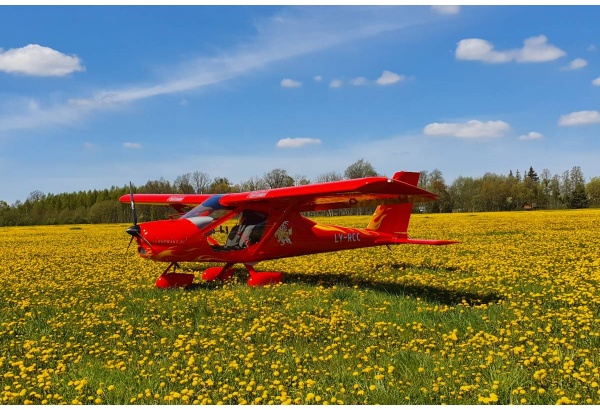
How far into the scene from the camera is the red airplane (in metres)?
10.6

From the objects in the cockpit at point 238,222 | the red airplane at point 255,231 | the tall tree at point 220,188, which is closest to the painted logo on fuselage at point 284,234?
the red airplane at point 255,231

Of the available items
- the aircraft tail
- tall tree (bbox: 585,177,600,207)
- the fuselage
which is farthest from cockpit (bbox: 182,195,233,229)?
tall tree (bbox: 585,177,600,207)

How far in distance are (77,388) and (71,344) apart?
2173 mm

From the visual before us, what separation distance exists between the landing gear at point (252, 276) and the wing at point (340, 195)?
1713 mm

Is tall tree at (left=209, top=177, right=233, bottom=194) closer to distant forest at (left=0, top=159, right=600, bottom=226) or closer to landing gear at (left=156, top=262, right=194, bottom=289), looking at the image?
distant forest at (left=0, top=159, right=600, bottom=226)

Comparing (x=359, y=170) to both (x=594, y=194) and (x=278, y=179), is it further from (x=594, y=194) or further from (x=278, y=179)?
(x=594, y=194)

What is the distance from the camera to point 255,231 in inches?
468

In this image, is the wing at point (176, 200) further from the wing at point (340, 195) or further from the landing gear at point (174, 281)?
the landing gear at point (174, 281)

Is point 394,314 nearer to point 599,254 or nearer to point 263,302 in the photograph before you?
point 263,302

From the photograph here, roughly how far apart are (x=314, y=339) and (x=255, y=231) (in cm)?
542

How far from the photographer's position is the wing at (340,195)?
9328mm

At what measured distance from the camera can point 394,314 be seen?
795 cm

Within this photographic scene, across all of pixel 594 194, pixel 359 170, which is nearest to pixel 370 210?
pixel 359 170
